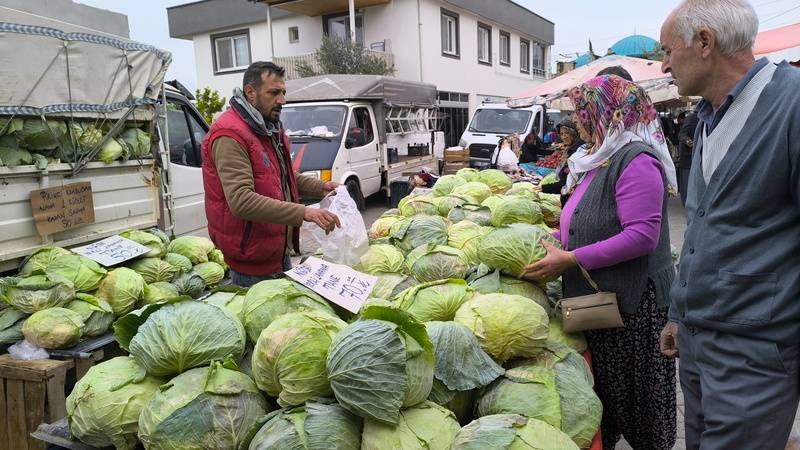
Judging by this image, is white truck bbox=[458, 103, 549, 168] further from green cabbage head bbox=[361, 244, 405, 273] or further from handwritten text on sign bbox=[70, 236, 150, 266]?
green cabbage head bbox=[361, 244, 405, 273]

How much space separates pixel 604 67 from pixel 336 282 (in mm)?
11798

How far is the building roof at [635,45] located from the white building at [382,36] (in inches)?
221

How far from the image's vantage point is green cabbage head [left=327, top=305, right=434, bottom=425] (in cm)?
142

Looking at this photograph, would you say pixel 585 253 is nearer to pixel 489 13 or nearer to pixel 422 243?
pixel 422 243

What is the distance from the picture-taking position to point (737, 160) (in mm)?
1596

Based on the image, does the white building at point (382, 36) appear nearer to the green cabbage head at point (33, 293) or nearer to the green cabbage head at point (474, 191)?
the green cabbage head at point (474, 191)

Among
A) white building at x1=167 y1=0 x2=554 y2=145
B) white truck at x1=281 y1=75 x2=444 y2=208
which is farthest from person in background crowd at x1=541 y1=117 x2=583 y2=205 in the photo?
white building at x1=167 y1=0 x2=554 y2=145

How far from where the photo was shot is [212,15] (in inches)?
848

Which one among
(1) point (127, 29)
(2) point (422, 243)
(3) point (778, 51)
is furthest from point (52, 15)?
(3) point (778, 51)

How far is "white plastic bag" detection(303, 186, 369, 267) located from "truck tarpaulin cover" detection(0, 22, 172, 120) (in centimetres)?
226

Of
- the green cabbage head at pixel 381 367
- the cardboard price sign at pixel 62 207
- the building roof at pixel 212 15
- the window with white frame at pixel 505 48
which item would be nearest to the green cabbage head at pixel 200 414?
the green cabbage head at pixel 381 367

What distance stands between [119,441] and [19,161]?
8.93 ft

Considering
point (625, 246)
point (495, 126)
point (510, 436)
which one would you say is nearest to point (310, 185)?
point (625, 246)

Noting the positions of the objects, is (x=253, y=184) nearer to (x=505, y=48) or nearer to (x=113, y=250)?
(x=113, y=250)
